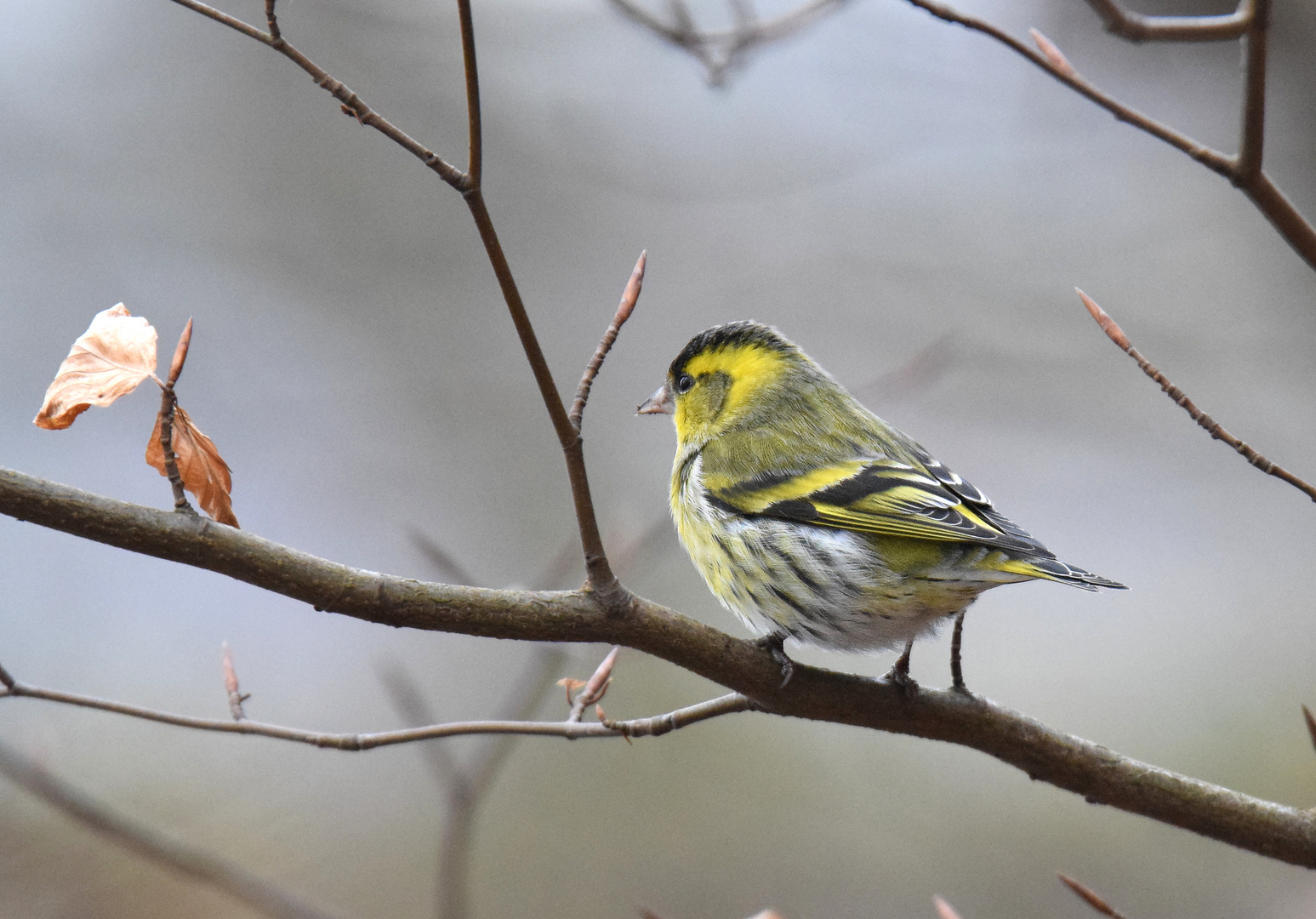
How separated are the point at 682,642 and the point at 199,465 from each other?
927 mm

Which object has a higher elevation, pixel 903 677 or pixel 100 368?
pixel 100 368

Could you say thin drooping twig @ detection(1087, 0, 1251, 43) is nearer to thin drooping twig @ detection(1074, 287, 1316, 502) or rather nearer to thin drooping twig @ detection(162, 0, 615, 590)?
thin drooping twig @ detection(1074, 287, 1316, 502)

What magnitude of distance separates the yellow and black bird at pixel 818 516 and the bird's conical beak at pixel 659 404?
3cm

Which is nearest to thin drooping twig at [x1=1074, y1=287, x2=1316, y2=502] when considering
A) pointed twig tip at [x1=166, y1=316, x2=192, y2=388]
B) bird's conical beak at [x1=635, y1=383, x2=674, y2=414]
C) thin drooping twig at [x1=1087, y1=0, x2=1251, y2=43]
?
thin drooping twig at [x1=1087, y1=0, x2=1251, y2=43]

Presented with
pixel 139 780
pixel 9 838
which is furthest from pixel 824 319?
pixel 9 838

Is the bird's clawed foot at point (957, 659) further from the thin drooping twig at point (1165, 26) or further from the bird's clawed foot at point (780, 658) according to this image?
the thin drooping twig at point (1165, 26)

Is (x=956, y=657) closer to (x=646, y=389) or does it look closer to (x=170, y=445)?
(x=170, y=445)

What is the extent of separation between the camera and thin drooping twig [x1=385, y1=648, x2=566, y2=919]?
92.4 inches

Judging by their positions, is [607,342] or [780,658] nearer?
[607,342]

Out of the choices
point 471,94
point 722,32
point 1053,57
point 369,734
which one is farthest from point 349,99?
point 722,32

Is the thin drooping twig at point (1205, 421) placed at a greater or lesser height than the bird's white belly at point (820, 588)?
greater

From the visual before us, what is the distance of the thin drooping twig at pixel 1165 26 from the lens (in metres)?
1.41

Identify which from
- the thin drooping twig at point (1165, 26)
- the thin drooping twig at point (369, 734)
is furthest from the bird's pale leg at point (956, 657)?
the thin drooping twig at point (1165, 26)

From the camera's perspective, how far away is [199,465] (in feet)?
6.27
